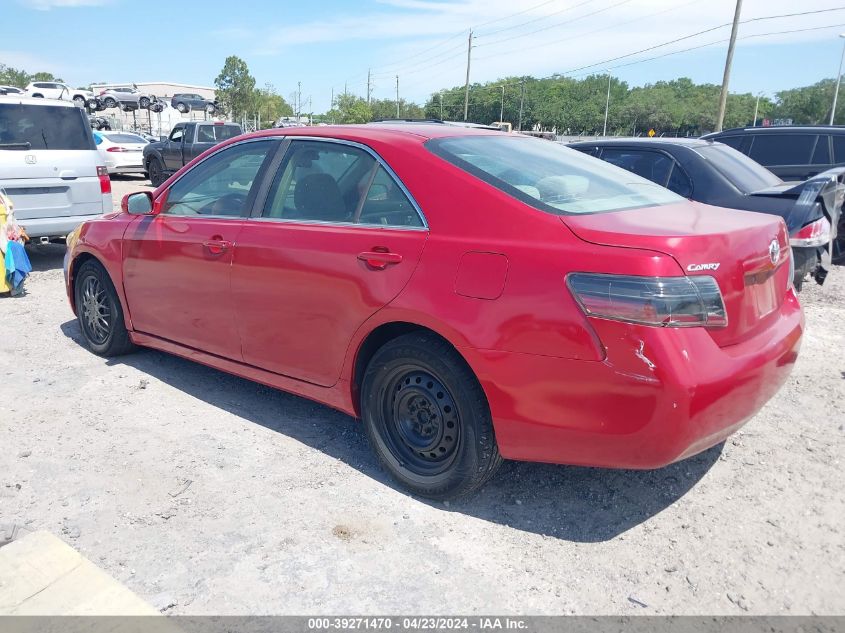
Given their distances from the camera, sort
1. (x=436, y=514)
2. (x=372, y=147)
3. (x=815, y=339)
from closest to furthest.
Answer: (x=436, y=514) < (x=372, y=147) < (x=815, y=339)

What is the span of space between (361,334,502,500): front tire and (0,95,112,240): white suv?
6383 mm

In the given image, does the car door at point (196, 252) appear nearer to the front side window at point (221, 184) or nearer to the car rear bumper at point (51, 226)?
the front side window at point (221, 184)

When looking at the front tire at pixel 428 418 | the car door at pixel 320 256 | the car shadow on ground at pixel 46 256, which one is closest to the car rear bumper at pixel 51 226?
the car shadow on ground at pixel 46 256

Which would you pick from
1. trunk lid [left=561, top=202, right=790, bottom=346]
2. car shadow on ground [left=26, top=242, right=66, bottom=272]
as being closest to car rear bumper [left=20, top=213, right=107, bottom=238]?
car shadow on ground [left=26, top=242, right=66, bottom=272]

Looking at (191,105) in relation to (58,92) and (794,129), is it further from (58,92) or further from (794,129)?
(794,129)

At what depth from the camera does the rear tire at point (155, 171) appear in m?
19.6

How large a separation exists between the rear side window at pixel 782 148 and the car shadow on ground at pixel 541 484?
7065mm

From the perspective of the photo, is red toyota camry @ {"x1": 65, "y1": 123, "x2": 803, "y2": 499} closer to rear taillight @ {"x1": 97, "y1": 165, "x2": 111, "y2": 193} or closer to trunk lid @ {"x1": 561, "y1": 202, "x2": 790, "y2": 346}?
trunk lid @ {"x1": 561, "y1": 202, "x2": 790, "y2": 346}

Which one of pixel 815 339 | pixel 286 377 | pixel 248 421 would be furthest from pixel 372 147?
pixel 815 339

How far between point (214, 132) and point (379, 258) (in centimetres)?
1814

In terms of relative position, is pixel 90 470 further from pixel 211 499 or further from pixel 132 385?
pixel 132 385

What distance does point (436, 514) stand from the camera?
3.16m

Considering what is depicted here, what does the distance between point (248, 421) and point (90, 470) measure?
0.92 meters

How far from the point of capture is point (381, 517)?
10.2 feet
